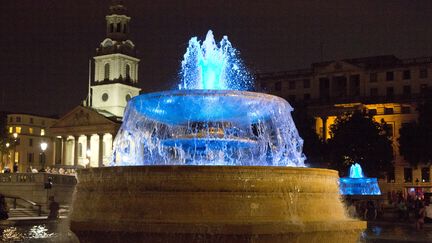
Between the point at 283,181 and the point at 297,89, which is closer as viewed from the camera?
the point at 283,181

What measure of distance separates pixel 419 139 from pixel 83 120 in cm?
5255

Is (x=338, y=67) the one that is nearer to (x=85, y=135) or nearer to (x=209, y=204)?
(x=85, y=135)

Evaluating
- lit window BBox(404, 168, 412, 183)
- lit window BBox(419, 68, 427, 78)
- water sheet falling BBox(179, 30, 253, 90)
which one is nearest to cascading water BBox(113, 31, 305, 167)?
water sheet falling BBox(179, 30, 253, 90)

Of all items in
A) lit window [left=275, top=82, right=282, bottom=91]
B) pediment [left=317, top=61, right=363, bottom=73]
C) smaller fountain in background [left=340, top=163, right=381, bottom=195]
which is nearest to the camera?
smaller fountain in background [left=340, top=163, right=381, bottom=195]

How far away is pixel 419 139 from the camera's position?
198 ft

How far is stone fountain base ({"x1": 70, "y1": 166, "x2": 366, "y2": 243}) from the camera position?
Answer: 9.34 metres

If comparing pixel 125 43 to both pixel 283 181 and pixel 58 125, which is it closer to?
pixel 58 125

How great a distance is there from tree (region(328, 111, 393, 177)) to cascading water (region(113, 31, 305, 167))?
39.9 metres

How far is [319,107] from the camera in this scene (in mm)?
75750

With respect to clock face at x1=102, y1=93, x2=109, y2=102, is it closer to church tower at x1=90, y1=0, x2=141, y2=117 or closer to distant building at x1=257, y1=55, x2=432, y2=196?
church tower at x1=90, y1=0, x2=141, y2=117

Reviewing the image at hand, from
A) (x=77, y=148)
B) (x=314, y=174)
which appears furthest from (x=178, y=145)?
(x=77, y=148)

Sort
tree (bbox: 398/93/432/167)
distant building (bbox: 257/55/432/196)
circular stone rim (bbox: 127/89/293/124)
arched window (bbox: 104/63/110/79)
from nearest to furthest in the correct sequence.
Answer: circular stone rim (bbox: 127/89/293/124), tree (bbox: 398/93/432/167), distant building (bbox: 257/55/432/196), arched window (bbox: 104/63/110/79)

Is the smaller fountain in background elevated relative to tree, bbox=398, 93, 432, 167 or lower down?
lower down

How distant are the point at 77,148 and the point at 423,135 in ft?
184
